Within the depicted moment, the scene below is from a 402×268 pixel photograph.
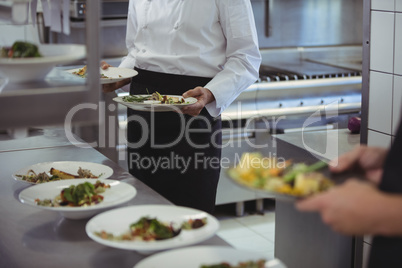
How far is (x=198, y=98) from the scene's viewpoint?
267 centimetres

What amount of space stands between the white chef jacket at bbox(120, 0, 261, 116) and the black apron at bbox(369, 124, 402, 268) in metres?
1.42

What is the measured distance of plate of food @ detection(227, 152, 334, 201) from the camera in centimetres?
131

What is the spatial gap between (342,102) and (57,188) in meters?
3.14

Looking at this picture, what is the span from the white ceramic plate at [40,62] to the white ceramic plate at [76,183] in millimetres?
468

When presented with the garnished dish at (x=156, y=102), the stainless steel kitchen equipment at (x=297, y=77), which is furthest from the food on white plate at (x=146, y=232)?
the stainless steel kitchen equipment at (x=297, y=77)

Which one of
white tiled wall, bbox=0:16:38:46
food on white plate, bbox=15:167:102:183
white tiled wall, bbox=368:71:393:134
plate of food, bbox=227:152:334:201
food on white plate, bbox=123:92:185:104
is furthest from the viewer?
white tiled wall, bbox=368:71:393:134

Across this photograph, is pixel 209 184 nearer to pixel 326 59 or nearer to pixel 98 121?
pixel 98 121

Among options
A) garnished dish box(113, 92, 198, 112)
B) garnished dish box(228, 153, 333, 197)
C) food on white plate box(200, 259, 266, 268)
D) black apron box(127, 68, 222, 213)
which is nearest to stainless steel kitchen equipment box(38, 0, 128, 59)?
black apron box(127, 68, 222, 213)

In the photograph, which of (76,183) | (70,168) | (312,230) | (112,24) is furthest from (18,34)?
(112,24)

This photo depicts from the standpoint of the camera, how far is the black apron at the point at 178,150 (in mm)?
2775

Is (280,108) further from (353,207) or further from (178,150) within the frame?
(353,207)

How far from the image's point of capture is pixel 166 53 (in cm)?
282

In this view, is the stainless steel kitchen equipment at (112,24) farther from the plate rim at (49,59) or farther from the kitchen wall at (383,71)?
the plate rim at (49,59)

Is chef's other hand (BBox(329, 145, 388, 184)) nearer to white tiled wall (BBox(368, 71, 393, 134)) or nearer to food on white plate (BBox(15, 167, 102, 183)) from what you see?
food on white plate (BBox(15, 167, 102, 183))
